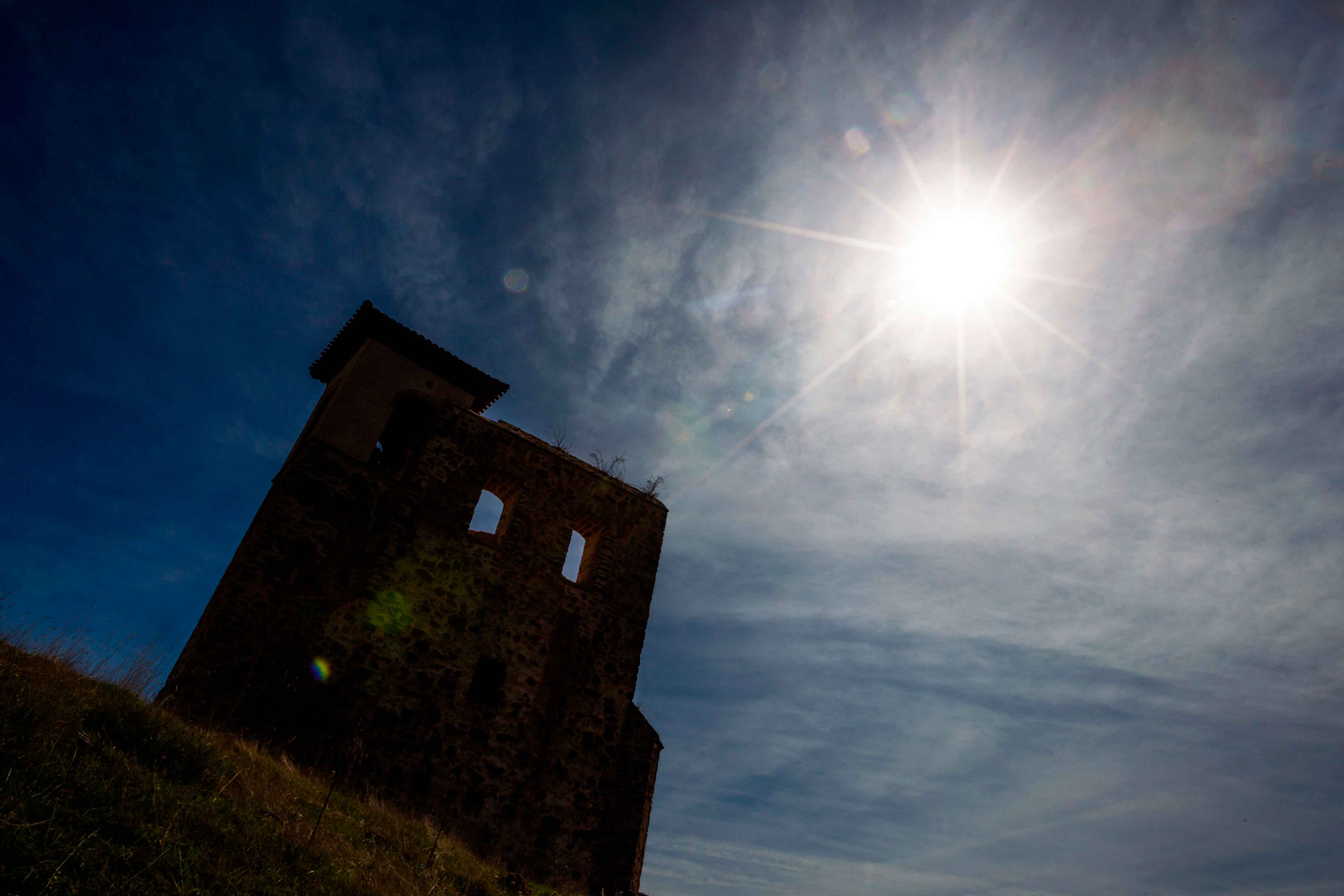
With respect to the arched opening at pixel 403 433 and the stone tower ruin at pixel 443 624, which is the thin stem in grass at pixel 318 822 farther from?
the arched opening at pixel 403 433

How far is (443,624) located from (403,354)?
5385mm

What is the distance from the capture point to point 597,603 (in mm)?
12680

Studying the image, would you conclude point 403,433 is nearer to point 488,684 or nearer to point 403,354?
point 403,354

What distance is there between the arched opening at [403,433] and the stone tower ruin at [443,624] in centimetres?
5

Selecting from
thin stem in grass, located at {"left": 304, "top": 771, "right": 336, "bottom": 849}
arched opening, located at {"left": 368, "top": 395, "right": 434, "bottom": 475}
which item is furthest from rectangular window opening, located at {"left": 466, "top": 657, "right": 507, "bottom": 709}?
arched opening, located at {"left": 368, "top": 395, "right": 434, "bottom": 475}

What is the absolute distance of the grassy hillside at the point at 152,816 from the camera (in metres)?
3.73

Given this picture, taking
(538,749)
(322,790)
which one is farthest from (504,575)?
(322,790)

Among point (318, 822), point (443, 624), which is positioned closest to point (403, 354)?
point (443, 624)

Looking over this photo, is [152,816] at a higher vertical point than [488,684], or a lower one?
lower

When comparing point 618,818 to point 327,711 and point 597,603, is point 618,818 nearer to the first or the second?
point 597,603

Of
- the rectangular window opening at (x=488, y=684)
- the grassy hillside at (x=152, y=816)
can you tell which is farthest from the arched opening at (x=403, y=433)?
the grassy hillside at (x=152, y=816)

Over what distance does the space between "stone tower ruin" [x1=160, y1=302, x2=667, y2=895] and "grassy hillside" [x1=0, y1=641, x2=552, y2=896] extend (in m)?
2.33

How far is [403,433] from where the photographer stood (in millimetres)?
13547

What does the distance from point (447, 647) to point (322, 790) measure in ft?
10.7
